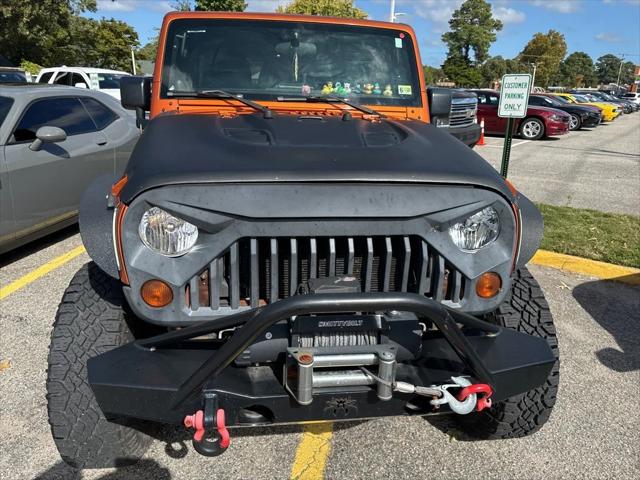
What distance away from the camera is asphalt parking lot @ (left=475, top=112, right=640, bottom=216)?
7.86m

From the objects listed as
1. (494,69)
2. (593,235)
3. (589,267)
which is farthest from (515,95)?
(494,69)

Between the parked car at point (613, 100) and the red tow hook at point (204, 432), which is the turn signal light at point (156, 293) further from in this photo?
the parked car at point (613, 100)

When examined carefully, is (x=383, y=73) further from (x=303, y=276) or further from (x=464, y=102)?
(x=464, y=102)

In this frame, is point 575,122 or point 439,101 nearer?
point 439,101

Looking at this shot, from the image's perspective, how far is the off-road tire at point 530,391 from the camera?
93.7 inches

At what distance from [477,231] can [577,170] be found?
999cm

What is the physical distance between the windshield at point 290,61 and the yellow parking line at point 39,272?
225cm

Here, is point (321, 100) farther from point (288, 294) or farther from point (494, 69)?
point (494, 69)

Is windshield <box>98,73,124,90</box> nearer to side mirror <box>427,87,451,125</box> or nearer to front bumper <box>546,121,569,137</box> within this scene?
front bumper <box>546,121,569,137</box>

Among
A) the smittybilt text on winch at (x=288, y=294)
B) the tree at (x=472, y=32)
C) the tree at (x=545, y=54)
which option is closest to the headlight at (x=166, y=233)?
the smittybilt text on winch at (x=288, y=294)

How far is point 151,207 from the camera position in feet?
6.16

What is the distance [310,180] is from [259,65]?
5.14 ft

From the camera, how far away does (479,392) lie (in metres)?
1.90

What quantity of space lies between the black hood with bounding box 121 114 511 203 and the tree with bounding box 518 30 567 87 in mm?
92928
